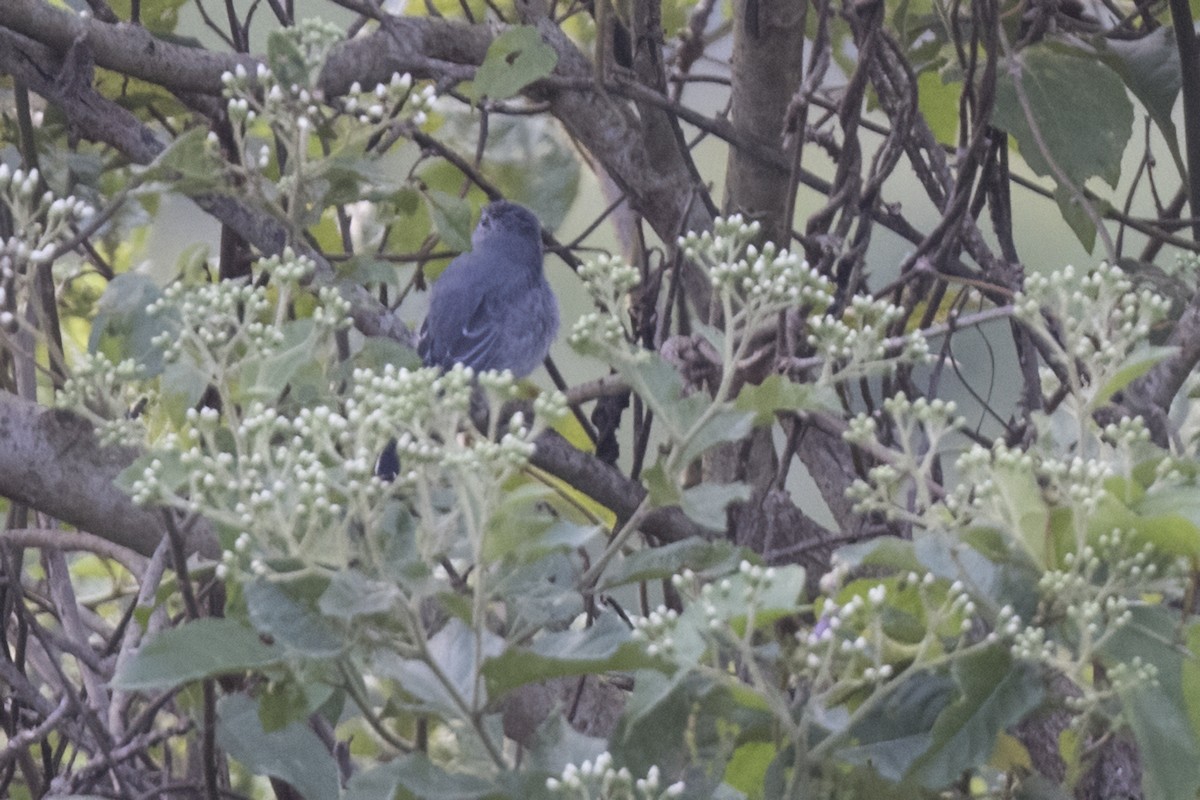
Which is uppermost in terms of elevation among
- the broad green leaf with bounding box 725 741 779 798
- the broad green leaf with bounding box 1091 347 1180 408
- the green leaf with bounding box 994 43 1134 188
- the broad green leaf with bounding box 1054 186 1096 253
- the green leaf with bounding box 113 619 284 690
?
the green leaf with bounding box 994 43 1134 188

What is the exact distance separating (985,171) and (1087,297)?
2.23 ft

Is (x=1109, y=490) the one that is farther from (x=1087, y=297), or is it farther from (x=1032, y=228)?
(x=1032, y=228)

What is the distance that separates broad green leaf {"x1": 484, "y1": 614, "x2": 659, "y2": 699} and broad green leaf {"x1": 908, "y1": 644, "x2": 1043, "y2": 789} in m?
0.16

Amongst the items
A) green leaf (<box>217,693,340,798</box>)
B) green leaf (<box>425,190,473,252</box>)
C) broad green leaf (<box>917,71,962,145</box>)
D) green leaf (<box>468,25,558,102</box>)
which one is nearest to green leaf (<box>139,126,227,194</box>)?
green leaf (<box>425,190,473,252</box>)

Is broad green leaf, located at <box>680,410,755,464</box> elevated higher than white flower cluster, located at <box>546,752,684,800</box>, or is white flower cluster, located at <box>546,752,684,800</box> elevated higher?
broad green leaf, located at <box>680,410,755,464</box>

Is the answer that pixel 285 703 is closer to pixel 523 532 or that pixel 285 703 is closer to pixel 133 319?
pixel 523 532

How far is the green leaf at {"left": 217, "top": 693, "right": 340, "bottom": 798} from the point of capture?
0.85 meters

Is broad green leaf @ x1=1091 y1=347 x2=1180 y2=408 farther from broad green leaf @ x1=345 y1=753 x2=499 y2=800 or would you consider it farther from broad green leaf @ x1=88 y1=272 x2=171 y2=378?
broad green leaf @ x1=88 y1=272 x2=171 y2=378

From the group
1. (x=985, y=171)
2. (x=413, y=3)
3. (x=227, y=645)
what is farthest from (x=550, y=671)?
(x=413, y=3)

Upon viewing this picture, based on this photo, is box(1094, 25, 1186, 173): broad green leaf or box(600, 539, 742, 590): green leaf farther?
box(1094, 25, 1186, 173): broad green leaf

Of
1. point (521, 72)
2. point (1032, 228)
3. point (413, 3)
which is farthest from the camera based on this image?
point (1032, 228)

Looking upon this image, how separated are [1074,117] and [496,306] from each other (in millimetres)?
1435

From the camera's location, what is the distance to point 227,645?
0.70 m

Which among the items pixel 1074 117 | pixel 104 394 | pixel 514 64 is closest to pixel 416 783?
pixel 104 394
